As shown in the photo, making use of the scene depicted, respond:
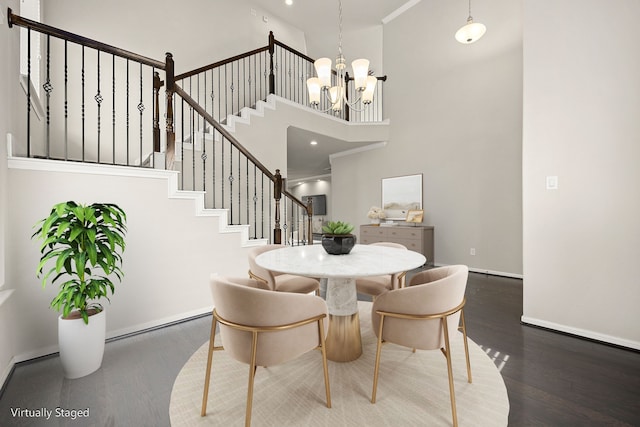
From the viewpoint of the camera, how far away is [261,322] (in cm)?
123

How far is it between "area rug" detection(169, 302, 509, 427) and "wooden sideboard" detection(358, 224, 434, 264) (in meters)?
3.16

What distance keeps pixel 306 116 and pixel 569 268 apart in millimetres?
4286

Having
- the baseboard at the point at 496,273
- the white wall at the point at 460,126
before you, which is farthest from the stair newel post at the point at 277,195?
the baseboard at the point at 496,273

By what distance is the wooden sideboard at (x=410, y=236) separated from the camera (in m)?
Result: 5.10

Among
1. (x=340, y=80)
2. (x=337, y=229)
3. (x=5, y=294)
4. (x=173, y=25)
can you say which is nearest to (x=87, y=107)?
(x=173, y=25)

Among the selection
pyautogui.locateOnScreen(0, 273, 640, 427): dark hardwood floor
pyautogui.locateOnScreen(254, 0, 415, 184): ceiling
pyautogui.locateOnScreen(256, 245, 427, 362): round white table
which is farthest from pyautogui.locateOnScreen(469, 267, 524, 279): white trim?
pyautogui.locateOnScreen(254, 0, 415, 184): ceiling

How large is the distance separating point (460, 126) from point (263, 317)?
16.9ft

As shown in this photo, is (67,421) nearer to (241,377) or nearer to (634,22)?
(241,377)

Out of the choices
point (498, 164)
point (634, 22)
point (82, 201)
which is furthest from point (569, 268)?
point (82, 201)

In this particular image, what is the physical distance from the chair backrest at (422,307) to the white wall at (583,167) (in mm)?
1704

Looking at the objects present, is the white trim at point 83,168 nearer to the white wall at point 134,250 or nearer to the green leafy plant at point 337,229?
the white wall at point 134,250

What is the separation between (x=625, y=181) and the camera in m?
2.17

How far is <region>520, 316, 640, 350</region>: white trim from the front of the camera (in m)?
2.13

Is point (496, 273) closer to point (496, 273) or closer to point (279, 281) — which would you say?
point (496, 273)
